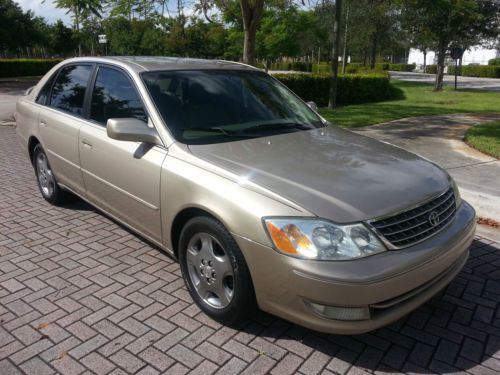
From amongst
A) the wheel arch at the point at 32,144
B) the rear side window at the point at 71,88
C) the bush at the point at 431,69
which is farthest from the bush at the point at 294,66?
the rear side window at the point at 71,88

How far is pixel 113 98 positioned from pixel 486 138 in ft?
26.4

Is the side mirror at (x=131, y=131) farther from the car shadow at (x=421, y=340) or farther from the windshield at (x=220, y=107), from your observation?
the car shadow at (x=421, y=340)

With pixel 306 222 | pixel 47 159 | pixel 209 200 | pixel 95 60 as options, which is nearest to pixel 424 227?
pixel 306 222

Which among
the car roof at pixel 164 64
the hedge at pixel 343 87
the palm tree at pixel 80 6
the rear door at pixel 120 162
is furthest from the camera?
the hedge at pixel 343 87

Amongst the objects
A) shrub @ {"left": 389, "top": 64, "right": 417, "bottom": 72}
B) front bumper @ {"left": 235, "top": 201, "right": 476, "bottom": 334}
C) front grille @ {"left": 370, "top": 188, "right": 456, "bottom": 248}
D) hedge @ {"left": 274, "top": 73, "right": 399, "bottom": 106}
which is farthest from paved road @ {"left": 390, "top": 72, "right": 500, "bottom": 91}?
front bumper @ {"left": 235, "top": 201, "right": 476, "bottom": 334}

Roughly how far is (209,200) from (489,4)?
2571cm

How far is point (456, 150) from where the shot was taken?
8.55 metres

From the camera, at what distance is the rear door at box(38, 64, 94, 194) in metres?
4.54

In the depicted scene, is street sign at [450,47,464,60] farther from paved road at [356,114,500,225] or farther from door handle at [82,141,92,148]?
door handle at [82,141,92,148]

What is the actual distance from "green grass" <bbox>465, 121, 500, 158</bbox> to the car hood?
213 inches

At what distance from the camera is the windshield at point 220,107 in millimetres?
3561

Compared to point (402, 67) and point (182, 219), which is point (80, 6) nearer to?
point (182, 219)

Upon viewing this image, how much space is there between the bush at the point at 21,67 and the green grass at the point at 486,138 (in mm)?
35520

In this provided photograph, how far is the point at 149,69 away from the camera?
3896 mm
